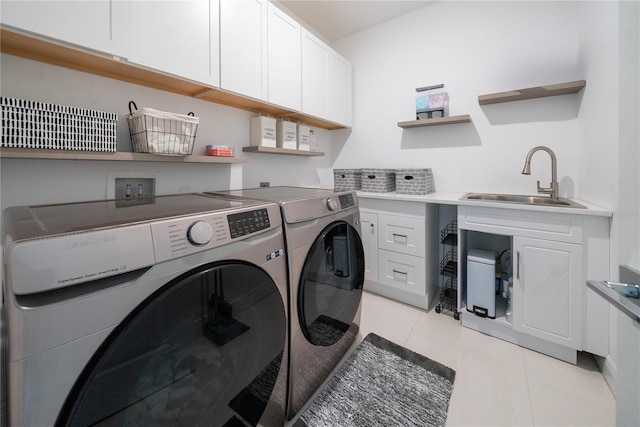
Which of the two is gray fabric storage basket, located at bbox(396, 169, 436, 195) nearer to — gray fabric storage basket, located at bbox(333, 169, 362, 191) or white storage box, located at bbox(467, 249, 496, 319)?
gray fabric storage basket, located at bbox(333, 169, 362, 191)

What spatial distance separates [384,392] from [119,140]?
1914mm

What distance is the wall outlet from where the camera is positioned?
1.34 meters

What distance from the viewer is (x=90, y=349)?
0.54 metres

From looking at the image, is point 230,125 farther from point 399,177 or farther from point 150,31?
point 399,177

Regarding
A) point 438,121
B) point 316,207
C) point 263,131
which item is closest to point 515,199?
point 438,121

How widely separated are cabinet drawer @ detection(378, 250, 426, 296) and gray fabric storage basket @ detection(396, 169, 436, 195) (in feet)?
1.87

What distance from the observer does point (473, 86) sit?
2.23 m

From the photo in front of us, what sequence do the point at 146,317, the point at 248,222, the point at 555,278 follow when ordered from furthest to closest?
1. the point at 555,278
2. the point at 248,222
3. the point at 146,317

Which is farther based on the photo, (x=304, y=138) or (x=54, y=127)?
(x=304, y=138)

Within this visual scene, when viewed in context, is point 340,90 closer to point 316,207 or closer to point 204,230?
point 316,207

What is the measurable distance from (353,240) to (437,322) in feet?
3.56

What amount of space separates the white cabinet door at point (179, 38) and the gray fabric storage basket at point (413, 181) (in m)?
1.64

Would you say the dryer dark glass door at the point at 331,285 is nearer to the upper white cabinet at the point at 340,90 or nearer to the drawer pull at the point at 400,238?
the drawer pull at the point at 400,238

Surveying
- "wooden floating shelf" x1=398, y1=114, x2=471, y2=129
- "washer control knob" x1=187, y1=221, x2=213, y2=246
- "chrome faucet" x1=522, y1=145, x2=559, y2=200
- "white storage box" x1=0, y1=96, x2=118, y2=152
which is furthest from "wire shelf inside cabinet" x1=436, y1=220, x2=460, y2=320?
"white storage box" x1=0, y1=96, x2=118, y2=152
